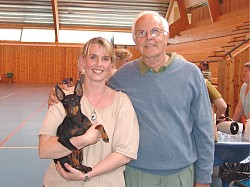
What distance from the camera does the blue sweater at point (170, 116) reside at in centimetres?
202

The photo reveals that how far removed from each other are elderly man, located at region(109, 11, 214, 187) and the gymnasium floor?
276 centimetres

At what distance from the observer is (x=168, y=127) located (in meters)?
2.03

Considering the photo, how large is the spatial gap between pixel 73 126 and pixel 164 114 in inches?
23.3

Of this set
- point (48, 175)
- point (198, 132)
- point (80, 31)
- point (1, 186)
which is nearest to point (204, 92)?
point (198, 132)

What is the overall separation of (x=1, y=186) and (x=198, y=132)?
3.09m

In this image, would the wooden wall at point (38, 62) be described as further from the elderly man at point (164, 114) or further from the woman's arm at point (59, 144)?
the woman's arm at point (59, 144)

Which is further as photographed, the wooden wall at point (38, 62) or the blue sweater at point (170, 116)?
the wooden wall at point (38, 62)

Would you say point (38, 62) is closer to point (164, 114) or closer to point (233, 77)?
point (233, 77)

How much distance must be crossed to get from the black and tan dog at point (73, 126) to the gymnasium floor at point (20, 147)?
289 centimetres

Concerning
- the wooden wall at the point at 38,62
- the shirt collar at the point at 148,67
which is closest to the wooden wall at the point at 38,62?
the wooden wall at the point at 38,62

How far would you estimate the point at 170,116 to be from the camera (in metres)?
2.04

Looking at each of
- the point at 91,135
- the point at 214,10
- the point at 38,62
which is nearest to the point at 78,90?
the point at 91,135

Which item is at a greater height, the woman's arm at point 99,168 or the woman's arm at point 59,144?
the woman's arm at point 59,144

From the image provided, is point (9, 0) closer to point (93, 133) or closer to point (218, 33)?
point (218, 33)
